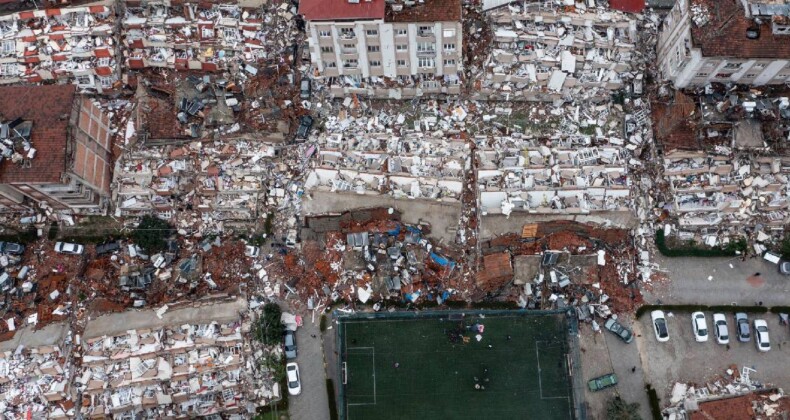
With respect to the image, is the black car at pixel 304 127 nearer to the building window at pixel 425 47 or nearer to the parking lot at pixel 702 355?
the building window at pixel 425 47

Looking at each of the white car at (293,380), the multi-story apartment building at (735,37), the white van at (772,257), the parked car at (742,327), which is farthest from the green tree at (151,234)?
the white van at (772,257)

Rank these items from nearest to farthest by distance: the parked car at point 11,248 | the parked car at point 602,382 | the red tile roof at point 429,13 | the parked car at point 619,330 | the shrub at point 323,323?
the red tile roof at point 429,13, the parked car at point 602,382, the parked car at point 619,330, the shrub at point 323,323, the parked car at point 11,248

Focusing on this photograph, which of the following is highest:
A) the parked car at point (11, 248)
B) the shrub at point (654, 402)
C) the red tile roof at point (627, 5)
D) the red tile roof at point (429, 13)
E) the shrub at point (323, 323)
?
the red tile roof at point (627, 5)

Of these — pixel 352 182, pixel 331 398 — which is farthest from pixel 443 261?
pixel 331 398

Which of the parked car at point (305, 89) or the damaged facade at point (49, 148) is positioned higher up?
the parked car at point (305, 89)

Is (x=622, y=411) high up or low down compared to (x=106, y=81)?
down

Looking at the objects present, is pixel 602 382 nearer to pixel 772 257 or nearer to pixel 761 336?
pixel 761 336

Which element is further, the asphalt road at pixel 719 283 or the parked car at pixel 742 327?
the asphalt road at pixel 719 283
